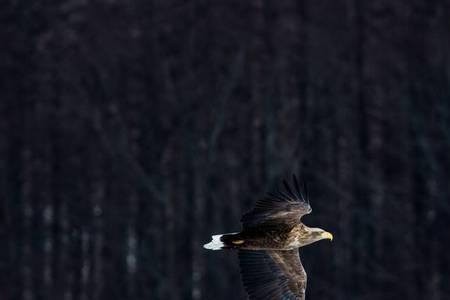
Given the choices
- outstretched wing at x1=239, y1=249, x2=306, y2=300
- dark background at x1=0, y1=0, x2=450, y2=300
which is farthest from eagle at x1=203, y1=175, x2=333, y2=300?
dark background at x1=0, y1=0, x2=450, y2=300

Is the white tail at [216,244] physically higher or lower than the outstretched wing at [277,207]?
lower

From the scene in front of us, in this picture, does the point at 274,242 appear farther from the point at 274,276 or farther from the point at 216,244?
the point at 274,276

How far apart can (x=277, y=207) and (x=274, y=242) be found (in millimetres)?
391

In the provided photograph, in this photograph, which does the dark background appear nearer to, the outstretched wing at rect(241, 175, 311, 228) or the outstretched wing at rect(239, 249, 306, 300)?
the outstretched wing at rect(239, 249, 306, 300)

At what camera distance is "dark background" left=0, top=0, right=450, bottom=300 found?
31.7m

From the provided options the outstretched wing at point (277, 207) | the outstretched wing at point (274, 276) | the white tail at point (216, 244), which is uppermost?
the outstretched wing at point (277, 207)

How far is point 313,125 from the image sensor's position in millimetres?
33406

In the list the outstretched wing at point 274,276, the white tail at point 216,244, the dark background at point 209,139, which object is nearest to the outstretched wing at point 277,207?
the white tail at point 216,244

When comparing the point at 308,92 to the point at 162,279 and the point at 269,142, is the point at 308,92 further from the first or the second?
the point at 162,279

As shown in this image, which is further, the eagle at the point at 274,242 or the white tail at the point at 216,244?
the white tail at the point at 216,244

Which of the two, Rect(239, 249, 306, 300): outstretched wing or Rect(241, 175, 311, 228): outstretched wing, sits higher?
Rect(241, 175, 311, 228): outstretched wing

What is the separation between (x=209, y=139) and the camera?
3206 cm

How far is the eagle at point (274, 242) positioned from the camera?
13219mm

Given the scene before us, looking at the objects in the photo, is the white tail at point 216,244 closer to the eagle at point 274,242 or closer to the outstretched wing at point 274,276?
the eagle at point 274,242
